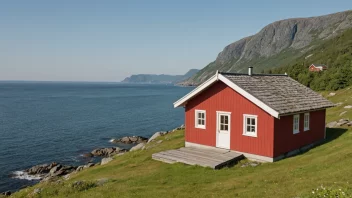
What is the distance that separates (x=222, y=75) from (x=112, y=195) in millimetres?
12026

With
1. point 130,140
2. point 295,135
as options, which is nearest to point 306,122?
→ point 295,135

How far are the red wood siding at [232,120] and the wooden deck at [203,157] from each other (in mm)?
860

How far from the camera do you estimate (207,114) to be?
80.6 feet

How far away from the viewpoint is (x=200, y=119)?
2527 centimetres

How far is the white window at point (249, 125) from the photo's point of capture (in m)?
21.9

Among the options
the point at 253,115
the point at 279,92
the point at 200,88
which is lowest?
the point at 253,115

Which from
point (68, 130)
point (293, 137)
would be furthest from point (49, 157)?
Answer: point (293, 137)

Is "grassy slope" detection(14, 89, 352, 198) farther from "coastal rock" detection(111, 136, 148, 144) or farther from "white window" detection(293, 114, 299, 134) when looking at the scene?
"coastal rock" detection(111, 136, 148, 144)

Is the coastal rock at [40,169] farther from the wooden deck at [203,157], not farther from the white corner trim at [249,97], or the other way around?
the white corner trim at [249,97]

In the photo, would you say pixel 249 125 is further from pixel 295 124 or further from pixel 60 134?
pixel 60 134

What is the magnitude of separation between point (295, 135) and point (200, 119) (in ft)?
24.0

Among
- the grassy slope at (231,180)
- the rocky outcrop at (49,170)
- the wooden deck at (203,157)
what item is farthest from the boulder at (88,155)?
the grassy slope at (231,180)

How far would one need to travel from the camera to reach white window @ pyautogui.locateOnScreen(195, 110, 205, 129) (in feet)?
82.1

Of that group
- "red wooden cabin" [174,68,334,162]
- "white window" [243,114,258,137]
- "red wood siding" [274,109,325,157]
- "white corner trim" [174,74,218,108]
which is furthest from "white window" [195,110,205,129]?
"red wood siding" [274,109,325,157]
